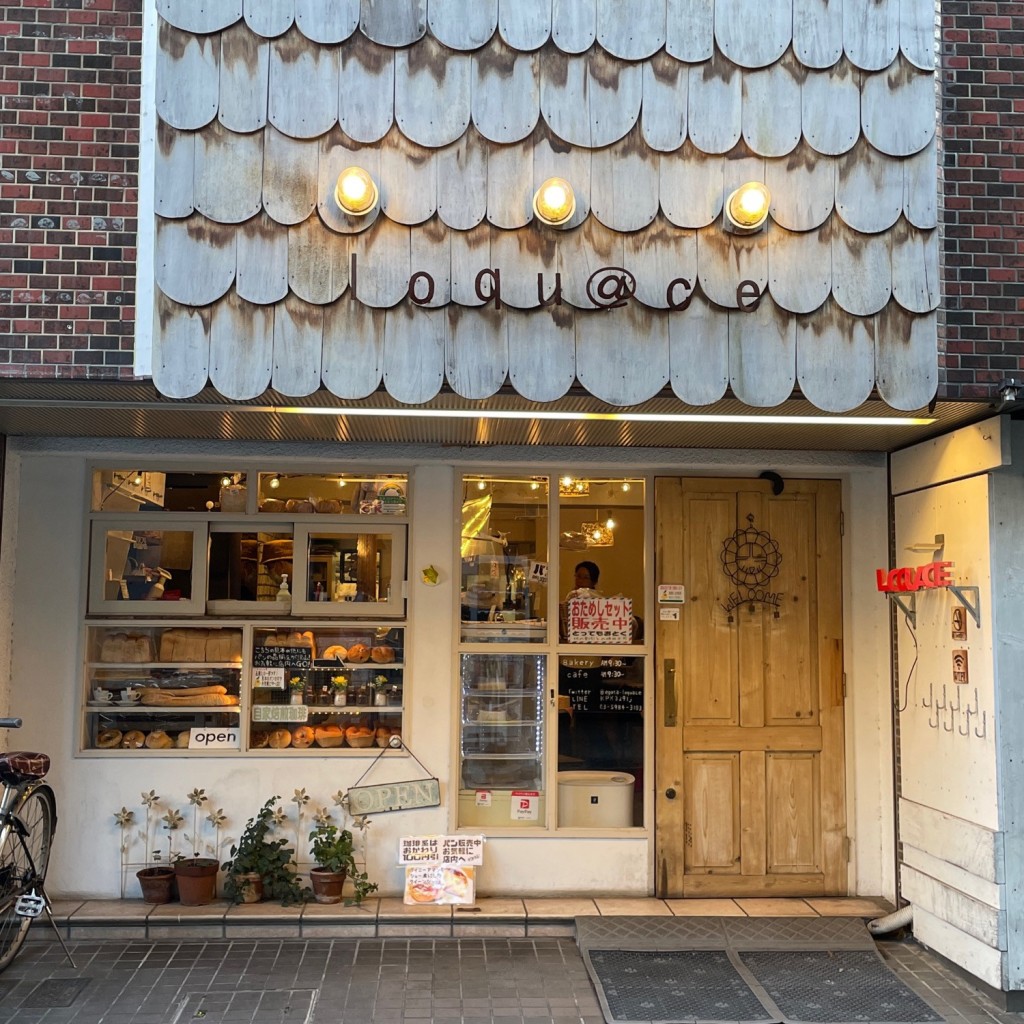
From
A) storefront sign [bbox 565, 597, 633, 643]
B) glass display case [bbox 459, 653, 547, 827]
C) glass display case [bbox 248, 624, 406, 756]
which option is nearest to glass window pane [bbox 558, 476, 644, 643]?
storefront sign [bbox 565, 597, 633, 643]

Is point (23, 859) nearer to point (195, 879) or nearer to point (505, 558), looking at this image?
point (195, 879)

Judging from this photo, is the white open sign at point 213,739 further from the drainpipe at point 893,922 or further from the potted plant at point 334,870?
the drainpipe at point 893,922

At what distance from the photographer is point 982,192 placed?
5.32 meters

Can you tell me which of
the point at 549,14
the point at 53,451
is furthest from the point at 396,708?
the point at 549,14

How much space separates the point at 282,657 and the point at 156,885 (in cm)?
163

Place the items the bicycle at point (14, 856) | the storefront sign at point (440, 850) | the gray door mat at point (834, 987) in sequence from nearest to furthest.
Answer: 1. the gray door mat at point (834, 987)
2. the bicycle at point (14, 856)
3. the storefront sign at point (440, 850)

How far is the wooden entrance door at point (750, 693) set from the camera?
266 inches

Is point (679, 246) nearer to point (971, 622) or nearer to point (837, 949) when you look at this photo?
point (971, 622)

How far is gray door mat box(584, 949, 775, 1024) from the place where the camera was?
5.07 metres

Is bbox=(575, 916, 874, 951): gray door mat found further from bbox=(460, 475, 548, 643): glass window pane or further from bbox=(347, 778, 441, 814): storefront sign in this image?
bbox=(460, 475, 548, 643): glass window pane

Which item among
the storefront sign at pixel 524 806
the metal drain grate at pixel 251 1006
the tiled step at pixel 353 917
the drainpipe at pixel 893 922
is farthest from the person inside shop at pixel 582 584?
the metal drain grate at pixel 251 1006

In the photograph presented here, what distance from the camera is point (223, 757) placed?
6.64 m

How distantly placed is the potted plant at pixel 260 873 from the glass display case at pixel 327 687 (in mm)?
655

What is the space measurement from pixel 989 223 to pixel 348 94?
3437mm
